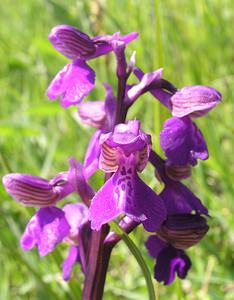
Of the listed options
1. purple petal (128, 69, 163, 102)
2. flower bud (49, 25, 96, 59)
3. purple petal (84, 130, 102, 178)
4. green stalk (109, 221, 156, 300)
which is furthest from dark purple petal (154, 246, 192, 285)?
flower bud (49, 25, 96, 59)

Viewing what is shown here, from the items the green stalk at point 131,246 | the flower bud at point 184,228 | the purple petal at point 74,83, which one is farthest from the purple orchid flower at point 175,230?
the purple petal at point 74,83

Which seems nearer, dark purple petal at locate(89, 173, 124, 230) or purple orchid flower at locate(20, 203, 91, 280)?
dark purple petal at locate(89, 173, 124, 230)

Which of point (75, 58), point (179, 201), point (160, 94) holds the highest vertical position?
point (75, 58)

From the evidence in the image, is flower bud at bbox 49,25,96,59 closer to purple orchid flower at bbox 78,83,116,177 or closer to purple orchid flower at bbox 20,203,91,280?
purple orchid flower at bbox 78,83,116,177

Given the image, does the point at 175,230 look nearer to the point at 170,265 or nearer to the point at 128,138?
the point at 170,265

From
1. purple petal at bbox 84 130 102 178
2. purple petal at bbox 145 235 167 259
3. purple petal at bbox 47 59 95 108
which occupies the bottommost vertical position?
purple petal at bbox 145 235 167 259

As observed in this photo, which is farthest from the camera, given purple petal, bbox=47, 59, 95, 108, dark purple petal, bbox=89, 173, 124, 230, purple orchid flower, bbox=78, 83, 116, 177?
purple orchid flower, bbox=78, 83, 116, 177

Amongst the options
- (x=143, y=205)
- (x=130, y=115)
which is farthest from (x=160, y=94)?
(x=130, y=115)
